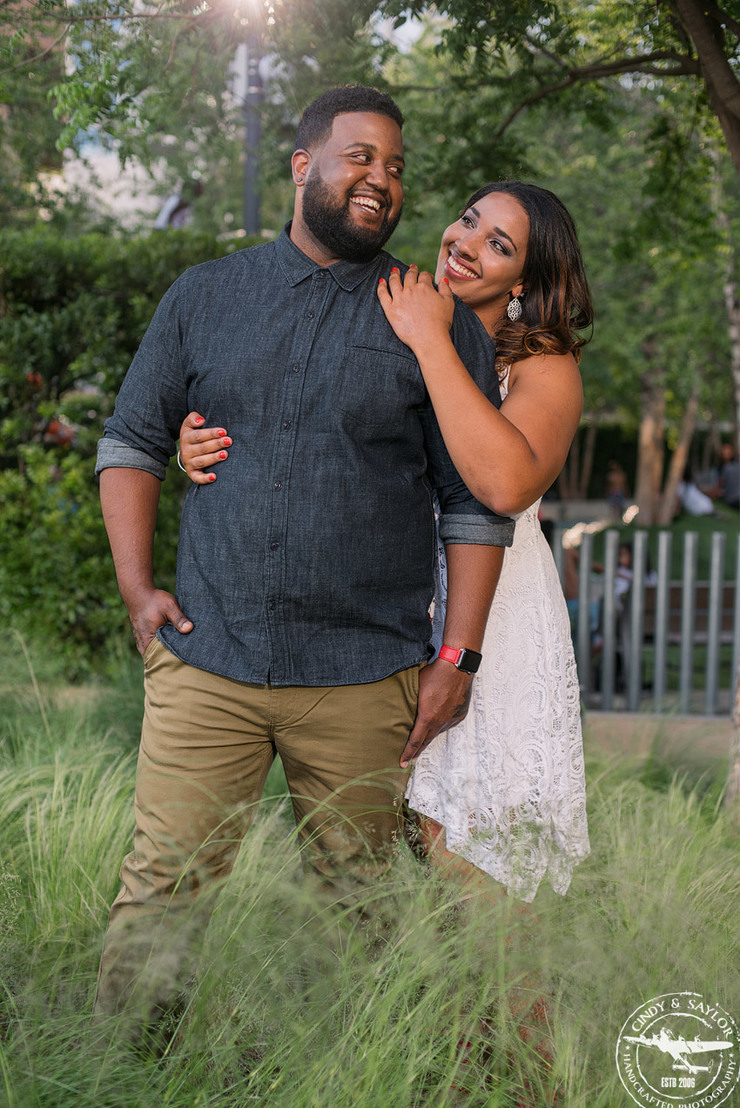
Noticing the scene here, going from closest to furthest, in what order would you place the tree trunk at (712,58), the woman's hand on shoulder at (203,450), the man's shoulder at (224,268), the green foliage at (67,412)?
the woman's hand on shoulder at (203,450) → the man's shoulder at (224,268) → the tree trunk at (712,58) → the green foliage at (67,412)

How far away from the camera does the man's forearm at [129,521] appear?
2.47 m

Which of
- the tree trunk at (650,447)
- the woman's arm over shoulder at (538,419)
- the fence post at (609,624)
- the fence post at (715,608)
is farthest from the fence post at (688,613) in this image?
the tree trunk at (650,447)

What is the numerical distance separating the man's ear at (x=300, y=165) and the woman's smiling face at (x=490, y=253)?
1.37 ft

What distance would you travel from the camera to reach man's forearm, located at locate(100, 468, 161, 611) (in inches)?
97.3

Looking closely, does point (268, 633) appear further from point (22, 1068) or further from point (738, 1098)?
point (738, 1098)

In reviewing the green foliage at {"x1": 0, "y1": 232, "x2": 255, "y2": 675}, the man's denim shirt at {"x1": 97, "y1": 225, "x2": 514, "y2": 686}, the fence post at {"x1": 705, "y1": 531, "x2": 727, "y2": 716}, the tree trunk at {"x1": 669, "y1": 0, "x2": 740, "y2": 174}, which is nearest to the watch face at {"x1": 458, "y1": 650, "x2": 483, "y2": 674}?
the man's denim shirt at {"x1": 97, "y1": 225, "x2": 514, "y2": 686}

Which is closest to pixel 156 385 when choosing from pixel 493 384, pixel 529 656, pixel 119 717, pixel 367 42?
pixel 493 384

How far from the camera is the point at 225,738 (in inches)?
91.6

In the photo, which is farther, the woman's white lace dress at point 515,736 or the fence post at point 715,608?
the fence post at point 715,608

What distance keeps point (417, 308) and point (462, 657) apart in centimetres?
80

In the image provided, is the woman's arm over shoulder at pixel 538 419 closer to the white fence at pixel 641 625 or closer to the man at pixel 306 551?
the man at pixel 306 551

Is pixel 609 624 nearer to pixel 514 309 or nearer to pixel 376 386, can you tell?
pixel 514 309

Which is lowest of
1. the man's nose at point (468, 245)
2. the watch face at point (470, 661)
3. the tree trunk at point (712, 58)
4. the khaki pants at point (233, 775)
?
the khaki pants at point (233, 775)

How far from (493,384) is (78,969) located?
173 cm
